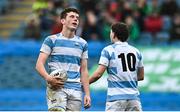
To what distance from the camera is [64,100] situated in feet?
30.2

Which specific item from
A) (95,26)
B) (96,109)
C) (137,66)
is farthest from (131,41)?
(137,66)

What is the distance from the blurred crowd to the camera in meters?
18.3

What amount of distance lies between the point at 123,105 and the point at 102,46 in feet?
25.7

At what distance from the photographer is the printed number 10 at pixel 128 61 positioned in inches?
371

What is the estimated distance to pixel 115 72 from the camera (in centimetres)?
943

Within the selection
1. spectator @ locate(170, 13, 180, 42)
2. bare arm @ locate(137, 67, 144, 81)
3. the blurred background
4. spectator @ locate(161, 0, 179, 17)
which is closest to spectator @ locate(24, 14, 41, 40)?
the blurred background

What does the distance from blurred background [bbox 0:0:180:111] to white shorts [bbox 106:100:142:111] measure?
672 cm

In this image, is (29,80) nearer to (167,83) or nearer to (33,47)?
(33,47)

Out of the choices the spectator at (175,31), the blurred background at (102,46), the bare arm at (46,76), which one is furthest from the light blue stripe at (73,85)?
the spectator at (175,31)

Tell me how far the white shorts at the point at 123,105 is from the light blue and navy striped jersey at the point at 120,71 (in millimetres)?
58

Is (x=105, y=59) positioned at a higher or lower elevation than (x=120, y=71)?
higher

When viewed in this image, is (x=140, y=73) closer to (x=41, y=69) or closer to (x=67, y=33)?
(x=67, y=33)

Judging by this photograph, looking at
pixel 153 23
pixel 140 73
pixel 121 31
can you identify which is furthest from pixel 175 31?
pixel 121 31

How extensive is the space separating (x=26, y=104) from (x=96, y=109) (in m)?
1.85
